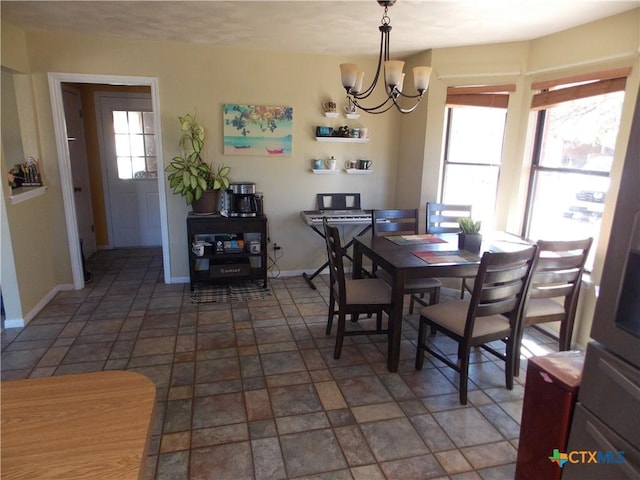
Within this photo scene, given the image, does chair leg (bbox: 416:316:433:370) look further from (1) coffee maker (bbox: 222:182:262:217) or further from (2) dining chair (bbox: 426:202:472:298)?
(1) coffee maker (bbox: 222:182:262:217)

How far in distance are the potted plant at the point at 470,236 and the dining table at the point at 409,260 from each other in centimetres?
4

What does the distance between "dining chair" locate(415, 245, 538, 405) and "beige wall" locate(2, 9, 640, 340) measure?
164cm

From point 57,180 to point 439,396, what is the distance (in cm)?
381

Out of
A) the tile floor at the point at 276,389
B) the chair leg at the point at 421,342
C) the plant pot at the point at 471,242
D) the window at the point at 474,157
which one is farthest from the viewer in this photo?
the window at the point at 474,157

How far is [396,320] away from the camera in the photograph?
260 cm

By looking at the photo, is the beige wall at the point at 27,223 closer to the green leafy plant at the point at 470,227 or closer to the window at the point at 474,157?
the green leafy plant at the point at 470,227

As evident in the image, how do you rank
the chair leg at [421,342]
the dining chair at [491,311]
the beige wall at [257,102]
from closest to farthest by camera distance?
the dining chair at [491,311] < the chair leg at [421,342] < the beige wall at [257,102]

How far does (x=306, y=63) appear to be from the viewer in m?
4.12

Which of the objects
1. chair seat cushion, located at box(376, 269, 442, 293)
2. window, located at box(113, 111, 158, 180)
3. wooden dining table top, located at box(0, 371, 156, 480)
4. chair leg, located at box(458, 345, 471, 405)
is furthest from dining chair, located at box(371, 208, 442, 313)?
window, located at box(113, 111, 158, 180)

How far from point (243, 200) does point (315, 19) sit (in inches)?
71.5

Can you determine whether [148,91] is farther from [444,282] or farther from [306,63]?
[444,282]

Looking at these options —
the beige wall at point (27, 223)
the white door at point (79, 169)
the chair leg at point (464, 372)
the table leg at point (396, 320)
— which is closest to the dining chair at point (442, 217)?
the table leg at point (396, 320)

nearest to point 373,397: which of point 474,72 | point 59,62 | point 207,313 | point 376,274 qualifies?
point 376,274

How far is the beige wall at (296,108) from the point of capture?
3.57 m
